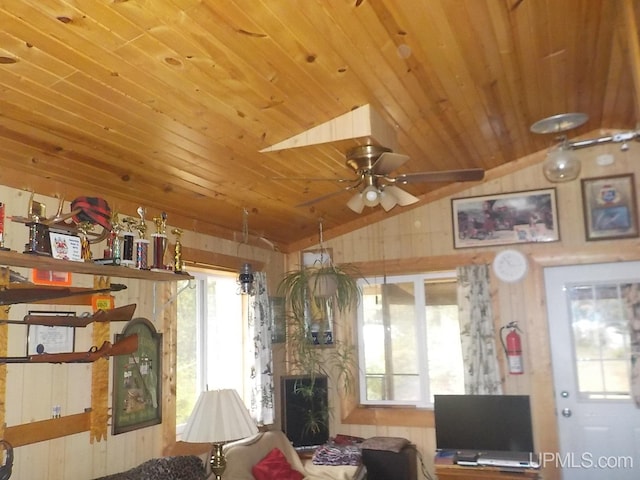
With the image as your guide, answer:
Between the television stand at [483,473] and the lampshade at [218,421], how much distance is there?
184 centimetres

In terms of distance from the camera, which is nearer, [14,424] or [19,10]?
[19,10]

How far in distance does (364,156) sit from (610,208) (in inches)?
102

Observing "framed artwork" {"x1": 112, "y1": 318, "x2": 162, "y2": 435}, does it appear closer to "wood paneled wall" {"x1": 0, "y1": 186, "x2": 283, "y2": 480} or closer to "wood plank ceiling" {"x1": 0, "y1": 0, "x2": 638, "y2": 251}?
"wood paneled wall" {"x1": 0, "y1": 186, "x2": 283, "y2": 480}

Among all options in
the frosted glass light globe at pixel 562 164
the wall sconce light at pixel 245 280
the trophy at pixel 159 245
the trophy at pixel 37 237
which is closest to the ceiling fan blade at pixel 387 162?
the frosted glass light globe at pixel 562 164

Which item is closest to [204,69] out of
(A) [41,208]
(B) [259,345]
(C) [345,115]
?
(C) [345,115]

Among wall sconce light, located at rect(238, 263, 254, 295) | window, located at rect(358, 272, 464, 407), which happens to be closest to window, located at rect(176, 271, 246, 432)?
wall sconce light, located at rect(238, 263, 254, 295)

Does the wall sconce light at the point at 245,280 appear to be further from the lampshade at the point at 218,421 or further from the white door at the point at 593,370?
the white door at the point at 593,370

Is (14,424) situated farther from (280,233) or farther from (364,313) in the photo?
(364,313)

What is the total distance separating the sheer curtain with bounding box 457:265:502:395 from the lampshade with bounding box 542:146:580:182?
7.49 feet

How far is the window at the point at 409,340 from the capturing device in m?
4.95

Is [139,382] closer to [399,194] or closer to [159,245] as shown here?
[159,245]

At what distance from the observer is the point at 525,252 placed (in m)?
4.73

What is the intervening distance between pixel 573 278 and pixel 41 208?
3973 millimetres

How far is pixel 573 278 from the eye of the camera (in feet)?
15.2
